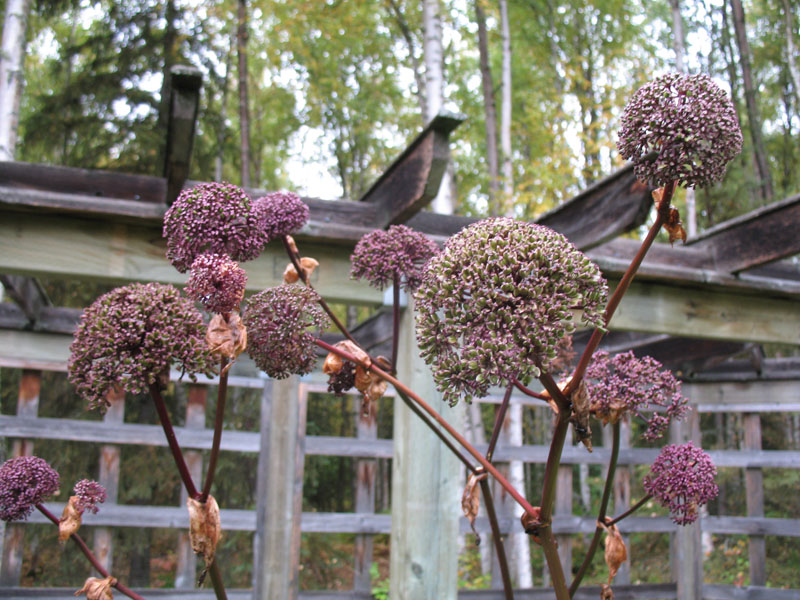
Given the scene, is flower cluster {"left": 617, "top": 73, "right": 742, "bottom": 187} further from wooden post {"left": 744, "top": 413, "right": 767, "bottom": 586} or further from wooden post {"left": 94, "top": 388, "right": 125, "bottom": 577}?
wooden post {"left": 744, "top": 413, "right": 767, "bottom": 586}

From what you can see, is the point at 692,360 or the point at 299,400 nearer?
the point at 299,400

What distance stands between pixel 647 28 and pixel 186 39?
8.11 metres

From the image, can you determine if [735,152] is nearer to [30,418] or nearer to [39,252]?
[39,252]

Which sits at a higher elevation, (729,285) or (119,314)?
(729,285)

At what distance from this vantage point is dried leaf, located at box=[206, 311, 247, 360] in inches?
27.4

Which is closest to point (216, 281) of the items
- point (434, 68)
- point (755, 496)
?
point (434, 68)

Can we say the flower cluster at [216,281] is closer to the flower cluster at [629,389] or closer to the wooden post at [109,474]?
the flower cluster at [629,389]

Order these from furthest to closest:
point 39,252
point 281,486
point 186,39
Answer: point 186,39, point 281,486, point 39,252

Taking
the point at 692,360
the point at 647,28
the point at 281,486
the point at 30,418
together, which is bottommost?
the point at 281,486

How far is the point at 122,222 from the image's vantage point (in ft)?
8.42

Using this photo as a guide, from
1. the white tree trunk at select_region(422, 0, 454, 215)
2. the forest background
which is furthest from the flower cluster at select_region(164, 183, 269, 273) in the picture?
the white tree trunk at select_region(422, 0, 454, 215)

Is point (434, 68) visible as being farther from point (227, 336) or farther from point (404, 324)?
point (227, 336)

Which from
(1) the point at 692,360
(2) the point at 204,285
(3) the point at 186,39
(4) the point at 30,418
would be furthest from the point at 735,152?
(3) the point at 186,39

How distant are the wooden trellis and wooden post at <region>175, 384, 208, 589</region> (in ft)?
0.06
